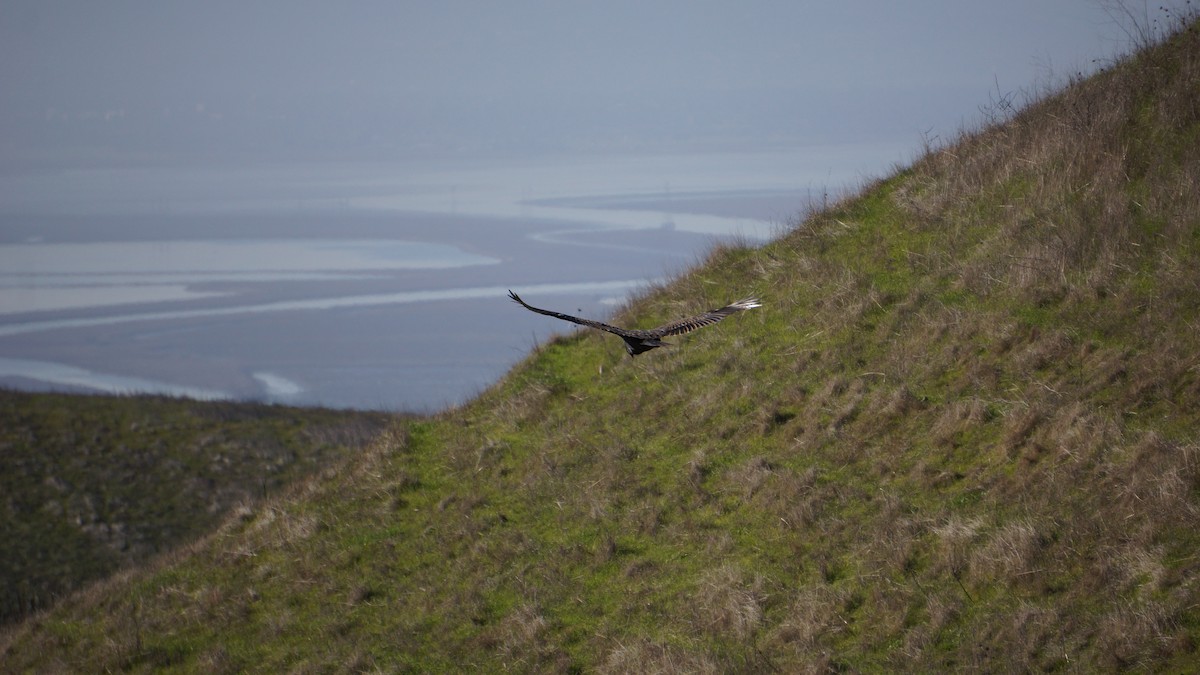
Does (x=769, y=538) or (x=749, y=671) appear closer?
(x=749, y=671)

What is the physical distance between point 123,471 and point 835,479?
95.8 feet

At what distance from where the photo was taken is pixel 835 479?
13.0 meters

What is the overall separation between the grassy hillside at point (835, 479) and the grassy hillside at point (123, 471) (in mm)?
10171

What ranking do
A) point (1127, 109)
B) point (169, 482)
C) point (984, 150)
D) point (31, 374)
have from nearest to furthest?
point (1127, 109) < point (984, 150) < point (169, 482) < point (31, 374)

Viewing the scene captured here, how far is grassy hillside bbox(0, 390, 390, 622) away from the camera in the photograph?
29.2m

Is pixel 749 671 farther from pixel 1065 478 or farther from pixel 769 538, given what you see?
pixel 1065 478

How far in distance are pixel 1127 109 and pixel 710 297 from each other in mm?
7735

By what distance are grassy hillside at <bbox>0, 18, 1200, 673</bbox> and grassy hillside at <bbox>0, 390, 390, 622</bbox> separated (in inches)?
400

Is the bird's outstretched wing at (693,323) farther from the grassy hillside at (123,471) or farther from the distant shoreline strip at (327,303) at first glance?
the distant shoreline strip at (327,303)

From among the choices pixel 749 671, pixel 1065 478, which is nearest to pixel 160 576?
pixel 749 671

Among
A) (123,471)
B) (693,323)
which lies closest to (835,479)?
(693,323)

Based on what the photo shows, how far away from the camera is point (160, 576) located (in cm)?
1881

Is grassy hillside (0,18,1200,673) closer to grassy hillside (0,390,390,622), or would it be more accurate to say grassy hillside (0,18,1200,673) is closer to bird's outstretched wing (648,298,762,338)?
bird's outstretched wing (648,298,762,338)

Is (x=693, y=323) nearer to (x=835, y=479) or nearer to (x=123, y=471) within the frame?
(x=835, y=479)
